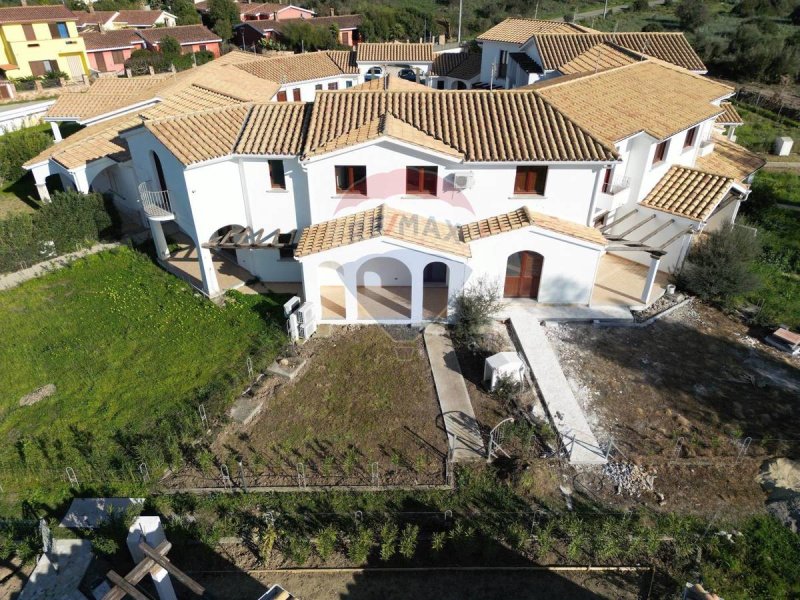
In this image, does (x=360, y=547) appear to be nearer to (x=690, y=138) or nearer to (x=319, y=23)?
(x=690, y=138)

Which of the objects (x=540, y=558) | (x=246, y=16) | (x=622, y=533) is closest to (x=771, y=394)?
(x=622, y=533)

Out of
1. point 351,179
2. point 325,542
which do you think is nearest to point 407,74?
point 351,179

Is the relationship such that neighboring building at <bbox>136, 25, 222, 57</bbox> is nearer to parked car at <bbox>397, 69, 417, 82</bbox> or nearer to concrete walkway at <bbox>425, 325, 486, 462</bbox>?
parked car at <bbox>397, 69, 417, 82</bbox>

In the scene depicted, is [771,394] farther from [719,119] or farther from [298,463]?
[719,119]

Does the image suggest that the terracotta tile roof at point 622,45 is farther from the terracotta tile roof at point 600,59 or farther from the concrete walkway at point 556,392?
the concrete walkway at point 556,392

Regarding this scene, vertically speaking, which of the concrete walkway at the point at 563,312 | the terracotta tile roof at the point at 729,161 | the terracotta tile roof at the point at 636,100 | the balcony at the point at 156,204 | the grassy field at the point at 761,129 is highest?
the terracotta tile roof at the point at 636,100

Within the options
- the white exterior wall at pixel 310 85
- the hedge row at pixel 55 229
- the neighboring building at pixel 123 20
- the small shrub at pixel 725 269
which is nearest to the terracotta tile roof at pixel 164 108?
the hedge row at pixel 55 229

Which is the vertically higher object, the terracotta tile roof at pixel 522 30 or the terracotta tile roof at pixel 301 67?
the terracotta tile roof at pixel 522 30

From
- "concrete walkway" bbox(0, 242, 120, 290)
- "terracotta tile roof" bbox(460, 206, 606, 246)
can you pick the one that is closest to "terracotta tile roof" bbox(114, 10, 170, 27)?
"concrete walkway" bbox(0, 242, 120, 290)
